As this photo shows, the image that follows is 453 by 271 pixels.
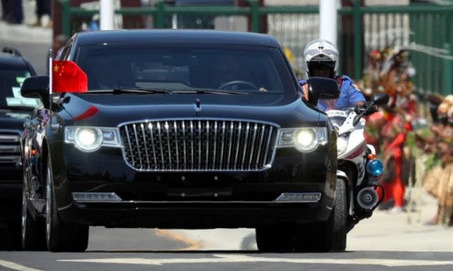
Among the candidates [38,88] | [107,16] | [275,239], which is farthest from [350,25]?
[38,88]

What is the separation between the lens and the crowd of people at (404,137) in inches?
872

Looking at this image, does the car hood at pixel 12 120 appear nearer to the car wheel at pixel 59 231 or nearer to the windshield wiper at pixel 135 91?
the windshield wiper at pixel 135 91

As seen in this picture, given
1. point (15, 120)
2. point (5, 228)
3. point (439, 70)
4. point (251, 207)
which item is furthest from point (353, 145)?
point (439, 70)

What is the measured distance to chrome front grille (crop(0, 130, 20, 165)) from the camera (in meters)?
19.4

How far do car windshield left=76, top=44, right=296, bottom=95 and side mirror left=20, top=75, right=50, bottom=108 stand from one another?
31 cm

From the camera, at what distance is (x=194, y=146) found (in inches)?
551

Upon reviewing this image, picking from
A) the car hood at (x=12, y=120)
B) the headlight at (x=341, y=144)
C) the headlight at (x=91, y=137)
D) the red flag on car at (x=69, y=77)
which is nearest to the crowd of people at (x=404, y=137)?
the headlight at (x=341, y=144)

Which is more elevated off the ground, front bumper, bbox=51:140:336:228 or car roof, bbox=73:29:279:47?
car roof, bbox=73:29:279:47

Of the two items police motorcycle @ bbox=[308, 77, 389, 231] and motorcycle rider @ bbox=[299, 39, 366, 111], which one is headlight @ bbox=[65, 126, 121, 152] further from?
motorcycle rider @ bbox=[299, 39, 366, 111]

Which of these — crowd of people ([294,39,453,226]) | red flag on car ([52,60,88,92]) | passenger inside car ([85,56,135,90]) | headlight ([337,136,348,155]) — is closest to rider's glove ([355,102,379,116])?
headlight ([337,136,348,155])

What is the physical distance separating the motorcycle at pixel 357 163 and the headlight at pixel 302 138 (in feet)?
5.87

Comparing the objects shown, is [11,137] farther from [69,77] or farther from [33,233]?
[69,77]

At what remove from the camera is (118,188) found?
45.9 ft

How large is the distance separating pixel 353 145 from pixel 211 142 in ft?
8.58
